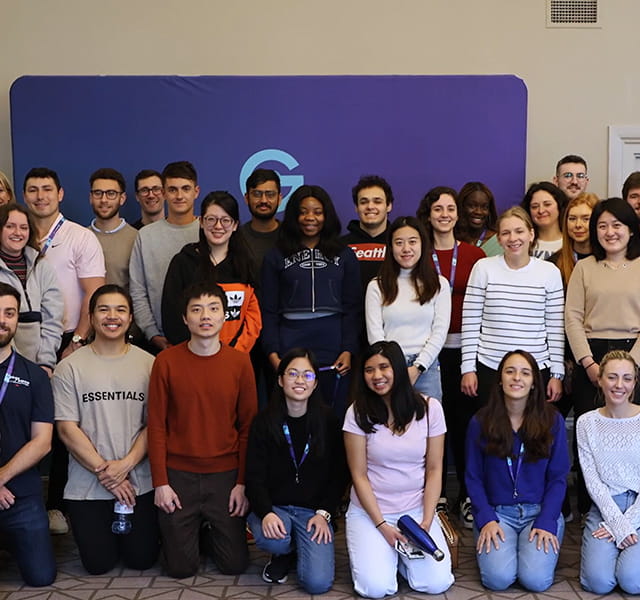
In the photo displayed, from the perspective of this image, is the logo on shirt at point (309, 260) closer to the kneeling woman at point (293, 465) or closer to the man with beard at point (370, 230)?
the man with beard at point (370, 230)

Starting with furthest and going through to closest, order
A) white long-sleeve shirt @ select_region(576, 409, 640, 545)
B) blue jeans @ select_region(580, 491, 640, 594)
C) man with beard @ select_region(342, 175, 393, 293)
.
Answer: man with beard @ select_region(342, 175, 393, 293), white long-sleeve shirt @ select_region(576, 409, 640, 545), blue jeans @ select_region(580, 491, 640, 594)

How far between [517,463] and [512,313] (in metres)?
0.69

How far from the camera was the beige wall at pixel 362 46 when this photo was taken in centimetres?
498

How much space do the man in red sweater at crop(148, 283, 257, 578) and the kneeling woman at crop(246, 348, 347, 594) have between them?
11cm

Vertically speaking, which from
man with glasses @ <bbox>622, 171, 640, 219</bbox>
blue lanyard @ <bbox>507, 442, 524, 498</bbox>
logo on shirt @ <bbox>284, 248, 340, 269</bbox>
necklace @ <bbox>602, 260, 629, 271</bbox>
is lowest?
blue lanyard @ <bbox>507, 442, 524, 498</bbox>

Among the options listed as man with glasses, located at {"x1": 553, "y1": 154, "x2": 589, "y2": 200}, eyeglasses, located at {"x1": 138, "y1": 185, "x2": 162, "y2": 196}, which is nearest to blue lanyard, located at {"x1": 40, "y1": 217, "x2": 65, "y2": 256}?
eyeglasses, located at {"x1": 138, "y1": 185, "x2": 162, "y2": 196}

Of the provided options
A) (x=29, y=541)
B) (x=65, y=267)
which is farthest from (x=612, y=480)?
(x=65, y=267)

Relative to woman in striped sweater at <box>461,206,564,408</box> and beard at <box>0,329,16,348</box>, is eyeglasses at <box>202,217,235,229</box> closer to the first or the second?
beard at <box>0,329,16,348</box>

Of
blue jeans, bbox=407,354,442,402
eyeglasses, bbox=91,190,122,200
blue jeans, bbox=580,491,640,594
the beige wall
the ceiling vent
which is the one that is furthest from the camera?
the ceiling vent

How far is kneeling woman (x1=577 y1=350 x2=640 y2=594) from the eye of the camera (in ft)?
9.58

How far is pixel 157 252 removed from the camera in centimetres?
385

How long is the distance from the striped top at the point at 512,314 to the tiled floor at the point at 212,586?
87 cm

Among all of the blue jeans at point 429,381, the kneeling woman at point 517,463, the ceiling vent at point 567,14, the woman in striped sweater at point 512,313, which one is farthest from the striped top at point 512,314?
the ceiling vent at point 567,14

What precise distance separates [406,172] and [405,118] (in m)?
0.32
